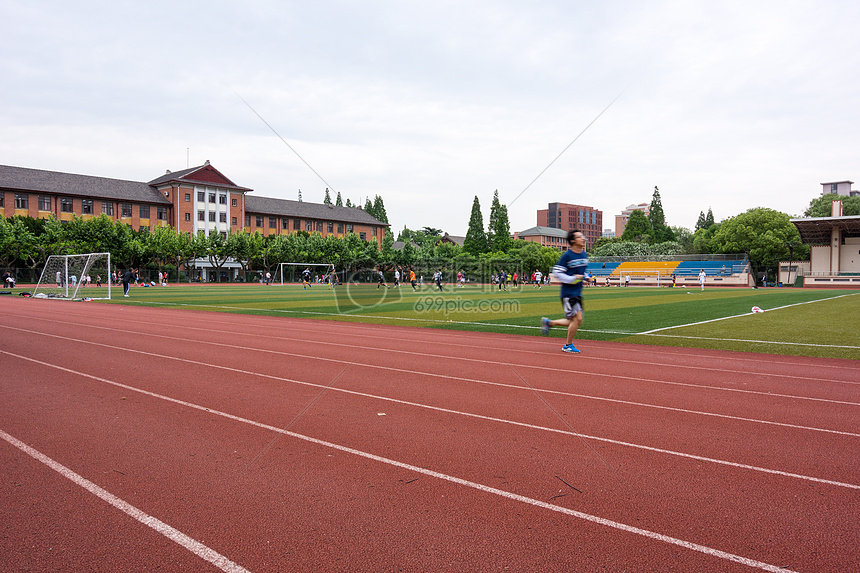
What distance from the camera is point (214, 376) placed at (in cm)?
767

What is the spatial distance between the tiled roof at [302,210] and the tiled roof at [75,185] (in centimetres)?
1572

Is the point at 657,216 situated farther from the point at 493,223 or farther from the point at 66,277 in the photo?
the point at 66,277

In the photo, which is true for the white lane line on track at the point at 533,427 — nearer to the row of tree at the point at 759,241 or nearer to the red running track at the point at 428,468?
the red running track at the point at 428,468

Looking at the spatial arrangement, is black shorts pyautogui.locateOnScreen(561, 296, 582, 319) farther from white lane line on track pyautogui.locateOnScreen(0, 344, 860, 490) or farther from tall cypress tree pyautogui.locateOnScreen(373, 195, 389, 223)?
tall cypress tree pyautogui.locateOnScreen(373, 195, 389, 223)

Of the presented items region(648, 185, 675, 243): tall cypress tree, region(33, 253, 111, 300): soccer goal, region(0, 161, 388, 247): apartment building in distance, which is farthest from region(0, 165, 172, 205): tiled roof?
region(648, 185, 675, 243): tall cypress tree

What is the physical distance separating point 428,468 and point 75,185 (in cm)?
8567

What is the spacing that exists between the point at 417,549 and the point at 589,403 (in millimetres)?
3826

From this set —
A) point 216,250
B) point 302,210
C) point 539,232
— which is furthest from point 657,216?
point 216,250

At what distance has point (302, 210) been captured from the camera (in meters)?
97.6

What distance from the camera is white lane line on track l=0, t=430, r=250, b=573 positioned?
2845mm

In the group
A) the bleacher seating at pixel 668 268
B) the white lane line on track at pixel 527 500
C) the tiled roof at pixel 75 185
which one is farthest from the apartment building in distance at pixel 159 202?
the white lane line on track at pixel 527 500

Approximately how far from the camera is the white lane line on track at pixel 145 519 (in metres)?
2.84

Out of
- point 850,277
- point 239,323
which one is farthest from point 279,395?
point 850,277

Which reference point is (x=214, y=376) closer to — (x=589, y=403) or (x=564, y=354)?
(x=589, y=403)
